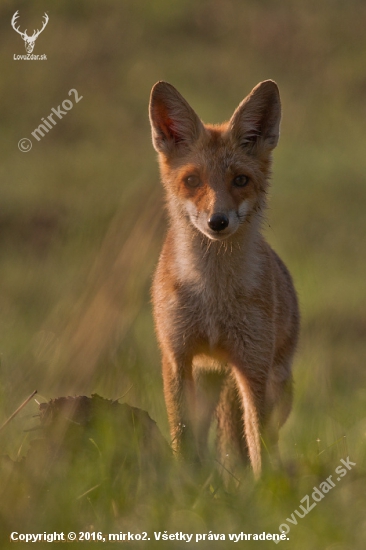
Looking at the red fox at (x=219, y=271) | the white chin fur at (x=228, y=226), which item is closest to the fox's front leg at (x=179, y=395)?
the red fox at (x=219, y=271)

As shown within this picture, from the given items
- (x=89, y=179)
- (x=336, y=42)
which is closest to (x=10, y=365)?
(x=89, y=179)

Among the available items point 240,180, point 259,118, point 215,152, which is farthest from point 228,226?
point 259,118

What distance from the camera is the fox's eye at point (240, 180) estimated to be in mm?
5715

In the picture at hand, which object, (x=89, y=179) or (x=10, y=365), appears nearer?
(x=10, y=365)

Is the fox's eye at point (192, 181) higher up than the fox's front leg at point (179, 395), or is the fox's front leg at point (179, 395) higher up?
the fox's eye at point (192, 181)

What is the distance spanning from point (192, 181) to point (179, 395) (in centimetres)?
141

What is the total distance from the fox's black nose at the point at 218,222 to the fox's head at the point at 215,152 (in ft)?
0.40

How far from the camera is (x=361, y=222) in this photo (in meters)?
16.2

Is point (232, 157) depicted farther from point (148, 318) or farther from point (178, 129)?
point (148, 318)

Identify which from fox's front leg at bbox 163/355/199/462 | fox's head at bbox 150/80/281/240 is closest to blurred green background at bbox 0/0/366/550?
fox's front leg at bbox 163/355/199/462

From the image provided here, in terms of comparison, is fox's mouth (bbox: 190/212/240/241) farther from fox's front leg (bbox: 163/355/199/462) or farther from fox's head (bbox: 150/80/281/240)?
fox's front leg (bbox: 163/355/199/462)

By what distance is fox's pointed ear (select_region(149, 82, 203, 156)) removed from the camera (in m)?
5.90

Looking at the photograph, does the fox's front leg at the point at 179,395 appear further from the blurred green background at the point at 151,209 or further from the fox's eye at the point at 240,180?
the fox's eye at the point at 240,180

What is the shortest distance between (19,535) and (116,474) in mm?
780
